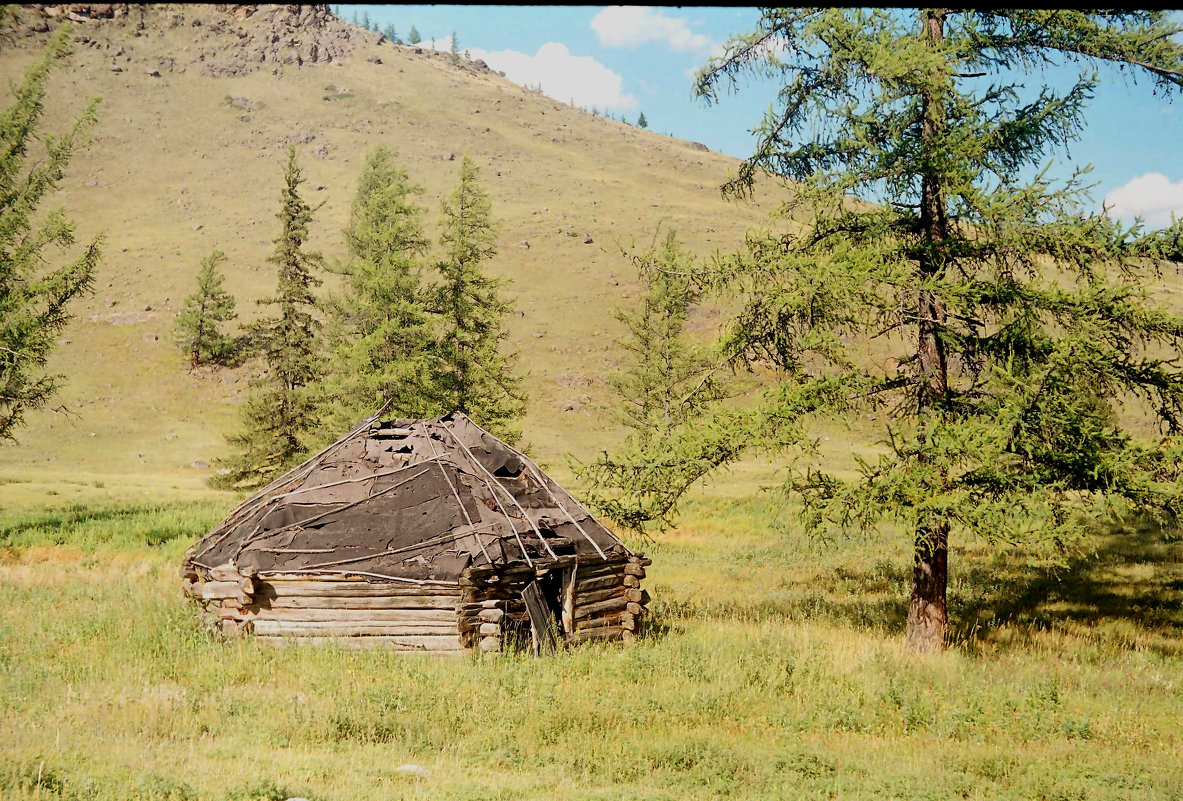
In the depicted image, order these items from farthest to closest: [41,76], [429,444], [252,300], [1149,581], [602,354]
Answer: [252,300] → [602,354] → [41,76] → [1149,581] → [429,444]

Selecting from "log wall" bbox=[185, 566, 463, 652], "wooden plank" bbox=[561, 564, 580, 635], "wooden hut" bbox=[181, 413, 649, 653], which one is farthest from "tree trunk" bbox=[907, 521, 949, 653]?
"log wall" bbox=[185, 566, 463, 652]

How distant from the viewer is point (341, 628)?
1329 centimetres

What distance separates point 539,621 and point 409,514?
2795 millimetres

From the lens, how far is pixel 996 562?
21.6m

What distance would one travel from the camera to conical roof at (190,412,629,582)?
44.5 feet

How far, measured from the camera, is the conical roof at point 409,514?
13555 mm

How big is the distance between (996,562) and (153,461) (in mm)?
38922

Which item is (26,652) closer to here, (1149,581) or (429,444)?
(429,444)

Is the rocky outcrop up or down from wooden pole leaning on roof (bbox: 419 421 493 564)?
up

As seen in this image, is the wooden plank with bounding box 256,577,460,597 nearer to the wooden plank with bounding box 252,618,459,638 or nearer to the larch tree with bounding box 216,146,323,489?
the wooden plank with bounding box 252,618,459,638

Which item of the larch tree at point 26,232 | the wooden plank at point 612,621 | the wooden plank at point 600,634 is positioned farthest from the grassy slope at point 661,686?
the larch tree at point 26,232

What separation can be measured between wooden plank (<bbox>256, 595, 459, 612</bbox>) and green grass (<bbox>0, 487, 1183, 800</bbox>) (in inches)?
31.7

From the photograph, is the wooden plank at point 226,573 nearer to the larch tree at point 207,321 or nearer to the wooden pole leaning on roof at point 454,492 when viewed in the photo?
the wooden pole leaning on roof at point 454,492

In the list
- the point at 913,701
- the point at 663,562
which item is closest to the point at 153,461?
the point at 663,562
